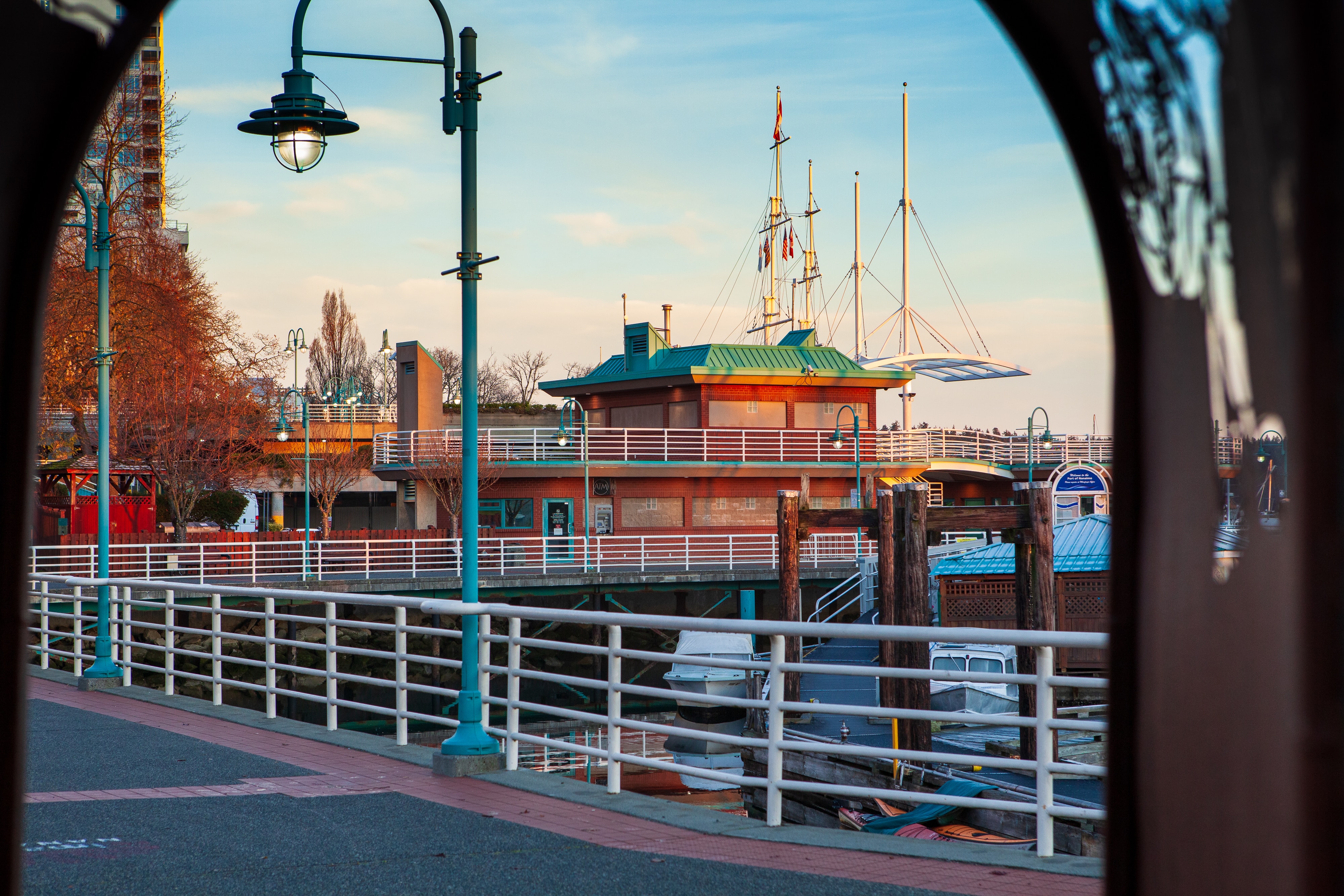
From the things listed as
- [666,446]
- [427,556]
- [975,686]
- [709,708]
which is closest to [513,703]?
[975,686]

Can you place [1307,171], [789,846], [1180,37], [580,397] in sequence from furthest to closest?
[580,397]
[789,846]
[1180,37]
[1307,171]

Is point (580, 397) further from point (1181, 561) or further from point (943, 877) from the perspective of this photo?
point (1181, 561)

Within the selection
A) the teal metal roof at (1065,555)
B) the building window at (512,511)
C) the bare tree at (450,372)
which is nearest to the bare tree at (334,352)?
the bare tree at (450,372)

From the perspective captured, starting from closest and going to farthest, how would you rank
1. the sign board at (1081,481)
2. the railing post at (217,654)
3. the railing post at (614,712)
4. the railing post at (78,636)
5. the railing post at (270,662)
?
the railing post at (614,712)
the railing post at (270,662)
the railing post at (217,654)
the railing post at (78,636)
the sign board at (1081,481)

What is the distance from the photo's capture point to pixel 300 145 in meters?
8.41

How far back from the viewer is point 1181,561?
173cm

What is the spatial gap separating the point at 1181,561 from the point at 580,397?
146ft

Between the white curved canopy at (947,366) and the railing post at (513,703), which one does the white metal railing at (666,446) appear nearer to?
the white curved canopy at (947,366)

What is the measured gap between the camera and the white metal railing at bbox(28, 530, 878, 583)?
29.2 m

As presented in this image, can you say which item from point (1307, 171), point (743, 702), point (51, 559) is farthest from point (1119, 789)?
point (51, 559)

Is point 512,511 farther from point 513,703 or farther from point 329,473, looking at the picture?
point 513,703

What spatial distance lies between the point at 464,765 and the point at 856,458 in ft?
103

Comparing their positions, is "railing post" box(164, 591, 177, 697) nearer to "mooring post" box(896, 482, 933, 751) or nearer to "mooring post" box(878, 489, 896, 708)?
"mooring post" box(896, 482, 933, 751)

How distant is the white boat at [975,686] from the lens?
1934 centimetres
